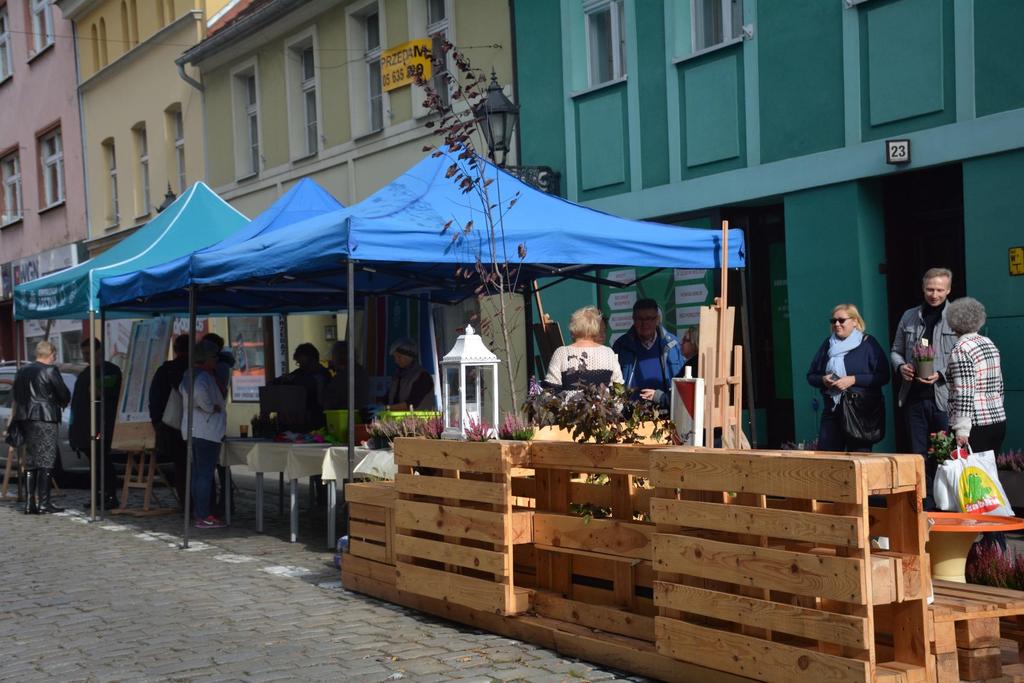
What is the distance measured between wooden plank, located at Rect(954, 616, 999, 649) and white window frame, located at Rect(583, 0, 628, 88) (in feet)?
32.8

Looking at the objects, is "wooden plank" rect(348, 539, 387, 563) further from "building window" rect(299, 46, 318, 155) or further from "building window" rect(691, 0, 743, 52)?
"building window" rect(299, 46, 318, 155)

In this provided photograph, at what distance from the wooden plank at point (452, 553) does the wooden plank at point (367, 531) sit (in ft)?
1.32

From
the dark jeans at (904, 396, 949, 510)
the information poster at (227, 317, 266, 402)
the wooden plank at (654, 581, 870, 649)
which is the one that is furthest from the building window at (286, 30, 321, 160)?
the wooden plank at (654, 581, 870, 649)

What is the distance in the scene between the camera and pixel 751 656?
16.7 feet

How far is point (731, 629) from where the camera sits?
5.29 metres

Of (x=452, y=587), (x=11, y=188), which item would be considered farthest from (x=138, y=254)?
(x=11, y=188)

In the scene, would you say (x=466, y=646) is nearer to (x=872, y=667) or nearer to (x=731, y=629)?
(x=731, y=629)

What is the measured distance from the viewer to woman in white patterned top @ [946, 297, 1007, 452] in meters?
8.45

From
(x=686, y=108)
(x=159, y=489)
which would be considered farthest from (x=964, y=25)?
(x=159, y=489)

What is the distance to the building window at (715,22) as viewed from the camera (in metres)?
13.0

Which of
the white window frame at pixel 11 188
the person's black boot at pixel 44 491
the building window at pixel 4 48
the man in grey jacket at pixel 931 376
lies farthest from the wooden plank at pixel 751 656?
the building window at pixel 4 48

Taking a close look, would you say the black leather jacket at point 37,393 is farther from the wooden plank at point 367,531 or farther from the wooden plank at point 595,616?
the wooden plank at point 595,616

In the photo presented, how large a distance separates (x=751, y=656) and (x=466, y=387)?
319 cm

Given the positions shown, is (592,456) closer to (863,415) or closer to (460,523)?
(460,523)
